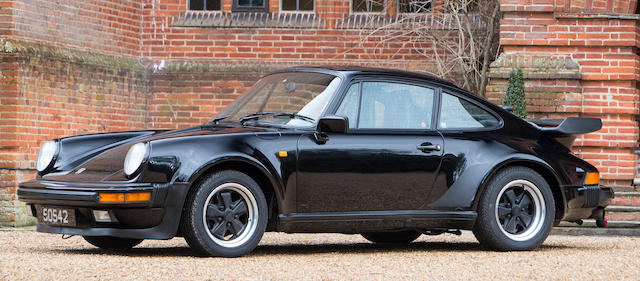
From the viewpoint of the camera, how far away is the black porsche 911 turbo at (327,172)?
255 inches

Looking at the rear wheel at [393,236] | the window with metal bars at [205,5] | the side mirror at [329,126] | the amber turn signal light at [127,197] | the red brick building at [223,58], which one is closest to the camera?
the amber turn signal light at [127,197]

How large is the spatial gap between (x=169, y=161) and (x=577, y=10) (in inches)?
261

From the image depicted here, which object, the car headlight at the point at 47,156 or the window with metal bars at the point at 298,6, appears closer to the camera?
the car headlight at the point at 47,156

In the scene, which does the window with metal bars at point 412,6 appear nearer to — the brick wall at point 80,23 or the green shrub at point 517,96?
the green shrub at point 517,96

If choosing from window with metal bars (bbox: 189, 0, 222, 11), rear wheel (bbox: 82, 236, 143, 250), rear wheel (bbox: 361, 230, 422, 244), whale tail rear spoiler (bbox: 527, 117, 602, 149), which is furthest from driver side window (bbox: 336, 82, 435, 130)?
window with metal bars (bbox: 189, 0, 222, 11)

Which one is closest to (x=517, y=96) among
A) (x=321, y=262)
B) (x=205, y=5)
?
(x=205, y=5)

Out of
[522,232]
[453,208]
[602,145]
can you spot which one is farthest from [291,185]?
[602,145]

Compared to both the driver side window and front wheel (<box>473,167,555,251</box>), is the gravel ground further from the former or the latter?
the driver side window

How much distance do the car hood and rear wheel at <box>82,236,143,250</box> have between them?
0.64 metres

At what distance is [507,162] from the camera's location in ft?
24.9

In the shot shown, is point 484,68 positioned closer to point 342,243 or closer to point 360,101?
point 342,243

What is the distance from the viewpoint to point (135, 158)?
255 inches

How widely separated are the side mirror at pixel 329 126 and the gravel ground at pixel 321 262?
84 centimetres

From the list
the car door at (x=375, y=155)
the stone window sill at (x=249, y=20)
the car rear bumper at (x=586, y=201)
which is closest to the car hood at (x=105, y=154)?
the car door at (x=375, y=155)
